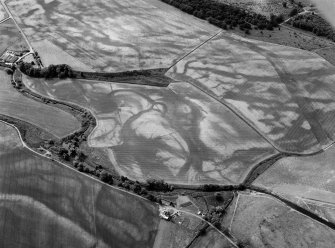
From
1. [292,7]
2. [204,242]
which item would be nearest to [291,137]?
[204,242]

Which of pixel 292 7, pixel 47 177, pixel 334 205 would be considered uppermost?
pixel 292 7

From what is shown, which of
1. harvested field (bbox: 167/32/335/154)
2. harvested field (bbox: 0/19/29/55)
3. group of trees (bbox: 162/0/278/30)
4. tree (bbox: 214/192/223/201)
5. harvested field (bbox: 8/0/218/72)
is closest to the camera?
tree (bbox: 214/192/223/201)

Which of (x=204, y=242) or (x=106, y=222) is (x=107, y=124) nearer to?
(x=106, y=222)

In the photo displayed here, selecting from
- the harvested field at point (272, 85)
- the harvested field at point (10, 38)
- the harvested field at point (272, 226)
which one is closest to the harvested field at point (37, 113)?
the harvested field at point (10, 38)

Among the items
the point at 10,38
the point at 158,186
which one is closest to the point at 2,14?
the point at 10,38

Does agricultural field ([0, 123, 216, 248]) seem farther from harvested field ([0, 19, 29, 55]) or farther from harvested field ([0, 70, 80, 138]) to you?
harvested field ([0, 19, 29, 55])

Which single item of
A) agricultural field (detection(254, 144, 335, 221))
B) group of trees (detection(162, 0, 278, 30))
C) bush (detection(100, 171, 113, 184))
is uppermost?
group of trees (detection(162, 0, 278, 30))

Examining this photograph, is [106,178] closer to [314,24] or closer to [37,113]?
[37,113]

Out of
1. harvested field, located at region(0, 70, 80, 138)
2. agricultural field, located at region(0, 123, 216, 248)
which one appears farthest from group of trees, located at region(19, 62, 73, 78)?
agricultural field, located at region(0, 123, 216, 248)
